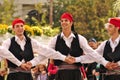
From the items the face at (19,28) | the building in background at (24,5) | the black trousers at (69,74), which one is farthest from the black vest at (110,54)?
the building in background at (24,5)

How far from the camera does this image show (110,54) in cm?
1044

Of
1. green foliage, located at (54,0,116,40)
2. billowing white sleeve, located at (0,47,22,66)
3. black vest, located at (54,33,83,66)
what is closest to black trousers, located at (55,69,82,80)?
black vest, located at (54,33,83,66)

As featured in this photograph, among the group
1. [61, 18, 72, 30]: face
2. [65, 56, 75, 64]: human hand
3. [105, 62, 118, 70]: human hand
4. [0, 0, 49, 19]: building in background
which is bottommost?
[0, 0, 49, 19]: building in background

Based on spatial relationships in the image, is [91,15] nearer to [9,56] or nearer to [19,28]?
[19,28]

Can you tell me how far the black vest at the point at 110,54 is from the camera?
410 inches

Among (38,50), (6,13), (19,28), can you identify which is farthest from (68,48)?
(6,13)

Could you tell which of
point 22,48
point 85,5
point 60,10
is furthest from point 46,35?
point 60,10

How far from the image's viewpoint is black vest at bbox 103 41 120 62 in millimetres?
10422

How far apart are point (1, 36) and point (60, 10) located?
29.0 m

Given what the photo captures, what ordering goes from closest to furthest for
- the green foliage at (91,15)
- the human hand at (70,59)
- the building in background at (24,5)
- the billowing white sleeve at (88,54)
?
the human hand at (70,59), the billowing white sleeve at (88,54), the green foliage at (91,15), the building in background at (24,5)

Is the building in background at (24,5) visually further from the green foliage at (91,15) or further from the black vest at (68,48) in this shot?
the black vest at (68,48)

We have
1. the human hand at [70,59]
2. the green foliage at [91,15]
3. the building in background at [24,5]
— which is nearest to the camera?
the human hand at [70,59]

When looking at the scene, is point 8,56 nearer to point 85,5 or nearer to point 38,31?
point 38,31

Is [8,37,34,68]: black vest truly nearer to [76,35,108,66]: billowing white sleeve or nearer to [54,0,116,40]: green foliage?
[76,35,108,66]: billowing white sleeve
